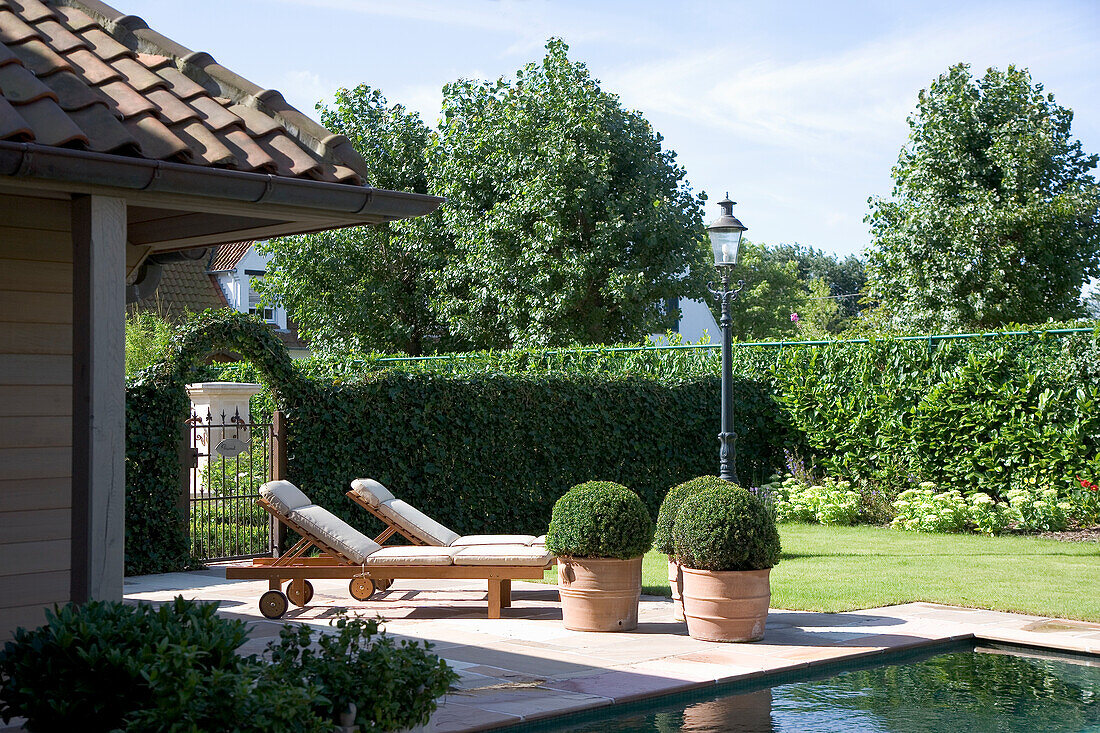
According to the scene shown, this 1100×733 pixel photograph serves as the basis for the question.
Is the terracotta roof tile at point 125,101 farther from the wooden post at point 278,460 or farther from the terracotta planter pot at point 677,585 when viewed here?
the wooden post at point 278,460

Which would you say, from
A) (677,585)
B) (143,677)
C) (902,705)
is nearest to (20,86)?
(143,677)

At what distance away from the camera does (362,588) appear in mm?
9383

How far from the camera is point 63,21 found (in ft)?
18.9

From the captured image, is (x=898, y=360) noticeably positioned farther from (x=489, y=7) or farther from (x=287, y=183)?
(x=287, y=183)

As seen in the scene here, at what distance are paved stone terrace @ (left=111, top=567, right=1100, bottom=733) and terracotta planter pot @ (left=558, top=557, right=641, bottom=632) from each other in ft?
0.47

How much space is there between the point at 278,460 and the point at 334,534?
3.12 metres

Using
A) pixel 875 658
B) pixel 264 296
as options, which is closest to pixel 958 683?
pixel 875 658

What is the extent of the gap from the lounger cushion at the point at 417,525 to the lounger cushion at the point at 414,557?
68cm

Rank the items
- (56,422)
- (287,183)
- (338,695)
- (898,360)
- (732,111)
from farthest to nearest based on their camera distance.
Result: 1. (732,111)
2. (898,360)
3. (56,422)
4. (287,183)
5. (338,695)

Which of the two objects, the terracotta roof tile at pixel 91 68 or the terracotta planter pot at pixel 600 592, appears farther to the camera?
the terracotta planter pot at pixel 600 592

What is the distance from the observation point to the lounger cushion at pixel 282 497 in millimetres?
9234

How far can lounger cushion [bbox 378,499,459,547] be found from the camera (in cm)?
980

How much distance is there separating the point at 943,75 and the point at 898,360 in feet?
36.0

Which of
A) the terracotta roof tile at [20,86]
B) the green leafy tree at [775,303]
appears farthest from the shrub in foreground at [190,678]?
the green leafy tree at [775,303]
